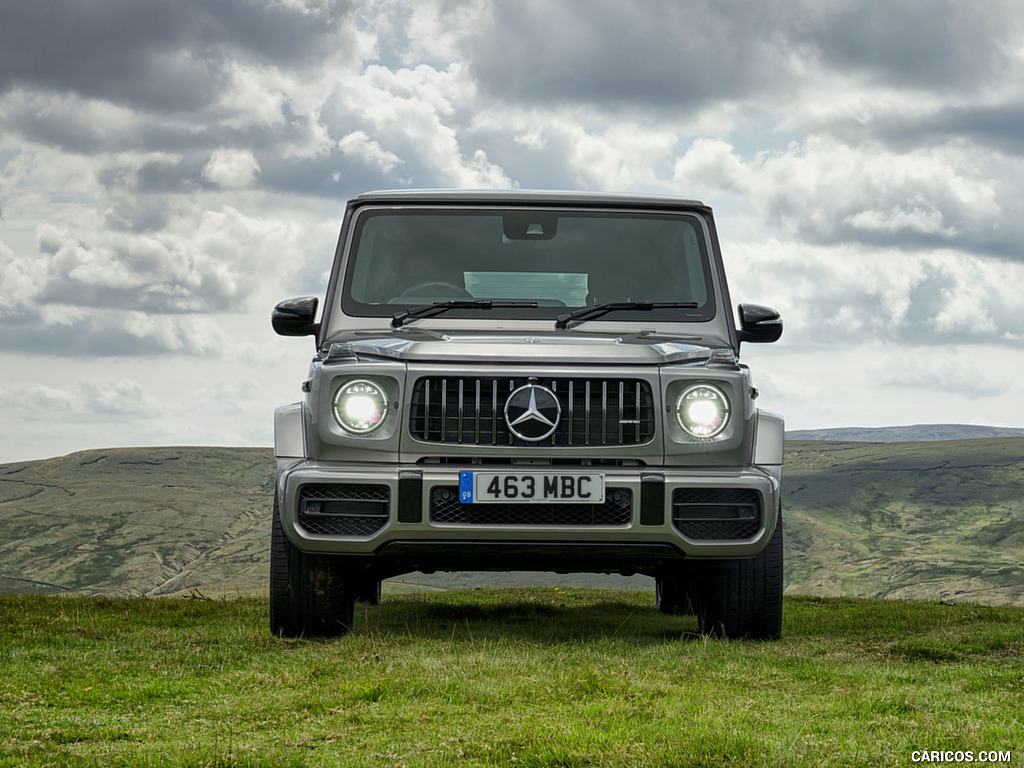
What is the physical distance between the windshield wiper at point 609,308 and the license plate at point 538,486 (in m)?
1.15

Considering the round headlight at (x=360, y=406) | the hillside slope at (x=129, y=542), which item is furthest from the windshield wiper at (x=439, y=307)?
the hillside slope at (x=129, y=542)

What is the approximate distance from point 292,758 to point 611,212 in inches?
177

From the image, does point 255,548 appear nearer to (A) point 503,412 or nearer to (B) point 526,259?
(B) point 526,259

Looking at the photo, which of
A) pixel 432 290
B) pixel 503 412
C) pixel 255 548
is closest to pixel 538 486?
pixel 503 412

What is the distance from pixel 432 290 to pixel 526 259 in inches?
25.4

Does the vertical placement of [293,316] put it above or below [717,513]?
above

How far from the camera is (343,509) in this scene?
563cm

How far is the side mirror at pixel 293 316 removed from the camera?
21.8 ft

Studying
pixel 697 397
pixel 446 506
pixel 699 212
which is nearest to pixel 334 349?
pixel 446 506

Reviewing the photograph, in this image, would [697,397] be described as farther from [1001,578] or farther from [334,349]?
[1001,578]

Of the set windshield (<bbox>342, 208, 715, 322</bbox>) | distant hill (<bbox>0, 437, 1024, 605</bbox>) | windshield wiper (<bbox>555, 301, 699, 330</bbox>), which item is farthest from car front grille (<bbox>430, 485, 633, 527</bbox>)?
distant hill (<bbox>0, 437, 1024, 605</bbox>)

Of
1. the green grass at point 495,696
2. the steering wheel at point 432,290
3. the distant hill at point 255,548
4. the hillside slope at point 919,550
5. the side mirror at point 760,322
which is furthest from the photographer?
Answer: the distant hill at point 255,548

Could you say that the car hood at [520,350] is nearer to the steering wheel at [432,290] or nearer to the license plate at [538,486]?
the license plate at [538,486]

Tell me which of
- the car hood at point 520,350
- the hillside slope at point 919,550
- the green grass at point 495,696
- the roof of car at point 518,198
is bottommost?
the hillside slope at point 919,550
